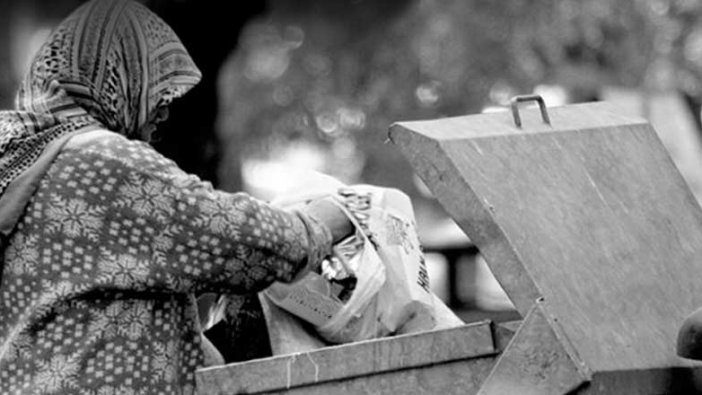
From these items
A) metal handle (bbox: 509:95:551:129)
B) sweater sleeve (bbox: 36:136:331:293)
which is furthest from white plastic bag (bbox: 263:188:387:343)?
metal handle (bbox: 509:95:551:129)

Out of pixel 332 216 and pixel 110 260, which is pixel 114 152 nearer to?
pixel 110 260

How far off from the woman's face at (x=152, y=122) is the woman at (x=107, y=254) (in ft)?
0.75

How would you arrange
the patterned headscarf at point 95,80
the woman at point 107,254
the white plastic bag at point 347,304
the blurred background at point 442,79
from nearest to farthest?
the woman at point 107,254 → the patterned headscarf at point 95,80 → the white plastic bag at point 347,304 → the blurred background at point 442,79

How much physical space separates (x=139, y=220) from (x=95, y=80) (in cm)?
37

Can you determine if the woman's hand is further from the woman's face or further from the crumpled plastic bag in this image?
the woman's face

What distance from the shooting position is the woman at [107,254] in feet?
13.9

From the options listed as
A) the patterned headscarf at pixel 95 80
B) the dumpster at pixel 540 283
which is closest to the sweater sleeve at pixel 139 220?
the patterned headscarf at pixel 95 80

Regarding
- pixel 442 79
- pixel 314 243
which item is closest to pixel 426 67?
pixel 442 79

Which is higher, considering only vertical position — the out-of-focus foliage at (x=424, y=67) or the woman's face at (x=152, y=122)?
the woman's face at (x=152, y=122)

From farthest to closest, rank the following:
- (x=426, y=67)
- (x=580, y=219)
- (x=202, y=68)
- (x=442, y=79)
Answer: (x=426, y=67), (x=442, y=79), (x=202, y=68), (x=580, y=219)

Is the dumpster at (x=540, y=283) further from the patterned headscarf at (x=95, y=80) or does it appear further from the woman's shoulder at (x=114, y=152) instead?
the patterned headscarf at (x=95, y=80)

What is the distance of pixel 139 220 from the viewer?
13.9ft

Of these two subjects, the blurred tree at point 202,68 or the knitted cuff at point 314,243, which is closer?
the knitted cuff at point 314,243

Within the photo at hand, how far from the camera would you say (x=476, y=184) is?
403 centimetres
